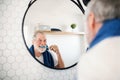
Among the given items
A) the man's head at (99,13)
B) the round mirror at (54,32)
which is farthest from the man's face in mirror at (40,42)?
the man's head at (99,13)

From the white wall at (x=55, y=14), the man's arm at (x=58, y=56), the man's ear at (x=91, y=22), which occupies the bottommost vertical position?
the man's arm at (x=58, y=56)

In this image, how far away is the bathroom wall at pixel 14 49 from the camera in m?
1.30

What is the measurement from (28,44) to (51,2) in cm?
39

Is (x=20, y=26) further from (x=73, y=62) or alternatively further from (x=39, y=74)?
(x=73, y=62)

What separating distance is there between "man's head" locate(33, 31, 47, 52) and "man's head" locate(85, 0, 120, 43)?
812 millimetres

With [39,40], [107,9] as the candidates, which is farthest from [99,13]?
[39,40]

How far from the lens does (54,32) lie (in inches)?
58.1

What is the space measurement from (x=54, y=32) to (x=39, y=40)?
144 mm

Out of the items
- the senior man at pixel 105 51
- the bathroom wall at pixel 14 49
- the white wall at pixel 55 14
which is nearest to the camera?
the senior man at pixel 105 51

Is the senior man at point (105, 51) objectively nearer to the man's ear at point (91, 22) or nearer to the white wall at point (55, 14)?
the man's ear at point (91, 22)

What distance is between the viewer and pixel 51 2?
1.50 metres

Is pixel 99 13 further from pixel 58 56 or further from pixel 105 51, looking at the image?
pixel 58 56

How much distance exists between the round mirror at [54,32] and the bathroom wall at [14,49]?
43 millimetres

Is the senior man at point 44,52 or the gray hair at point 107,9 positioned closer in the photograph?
the gray hair at point 107,9
